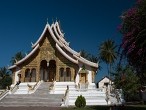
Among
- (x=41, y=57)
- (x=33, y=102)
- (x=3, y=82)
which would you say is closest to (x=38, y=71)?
(x=41, y=57)

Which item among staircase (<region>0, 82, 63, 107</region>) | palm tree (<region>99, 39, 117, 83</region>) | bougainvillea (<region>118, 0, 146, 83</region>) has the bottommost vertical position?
staircase (<region>0, 82, 63, 107</region>)

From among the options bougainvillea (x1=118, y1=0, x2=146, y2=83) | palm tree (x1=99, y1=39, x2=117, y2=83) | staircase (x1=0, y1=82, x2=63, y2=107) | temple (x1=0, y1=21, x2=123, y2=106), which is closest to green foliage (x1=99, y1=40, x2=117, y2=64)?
palm tree (x1=99, y1=39, x2=117, y2=83)

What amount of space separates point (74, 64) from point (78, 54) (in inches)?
65.4

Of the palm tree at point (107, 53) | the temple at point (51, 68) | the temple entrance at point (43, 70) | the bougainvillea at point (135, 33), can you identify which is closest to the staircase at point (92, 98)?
the temple at point (51, 68)

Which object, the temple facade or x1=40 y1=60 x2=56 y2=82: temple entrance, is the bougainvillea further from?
x1=40 y1=60 x2=56 y2=82: temple entrance

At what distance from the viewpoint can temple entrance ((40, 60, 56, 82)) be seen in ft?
126

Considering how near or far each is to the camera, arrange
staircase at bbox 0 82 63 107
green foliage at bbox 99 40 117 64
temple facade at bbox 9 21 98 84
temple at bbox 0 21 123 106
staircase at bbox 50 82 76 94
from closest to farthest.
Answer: staircase at bbox 0 82 63 107 → staircase at bbox 50 82 76 94 → temple at bbox 0 21 123 106 → temple facade at bbox 9 21 98 84 → green foliage at bbox 99 40 117 64

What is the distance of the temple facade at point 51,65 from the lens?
3662cm

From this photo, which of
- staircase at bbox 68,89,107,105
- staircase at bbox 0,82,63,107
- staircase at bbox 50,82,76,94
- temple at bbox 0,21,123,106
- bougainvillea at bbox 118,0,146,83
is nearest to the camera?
bougainvillea at bbox 118,0,146,83

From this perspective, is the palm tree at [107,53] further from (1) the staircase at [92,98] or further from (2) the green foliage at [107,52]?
(1) the staircase at [92,98]

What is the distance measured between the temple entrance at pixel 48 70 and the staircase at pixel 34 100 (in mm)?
8605

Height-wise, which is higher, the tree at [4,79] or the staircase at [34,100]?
the tree at [4,79]

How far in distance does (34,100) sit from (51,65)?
44.8ft

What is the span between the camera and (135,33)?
46.8 ft
